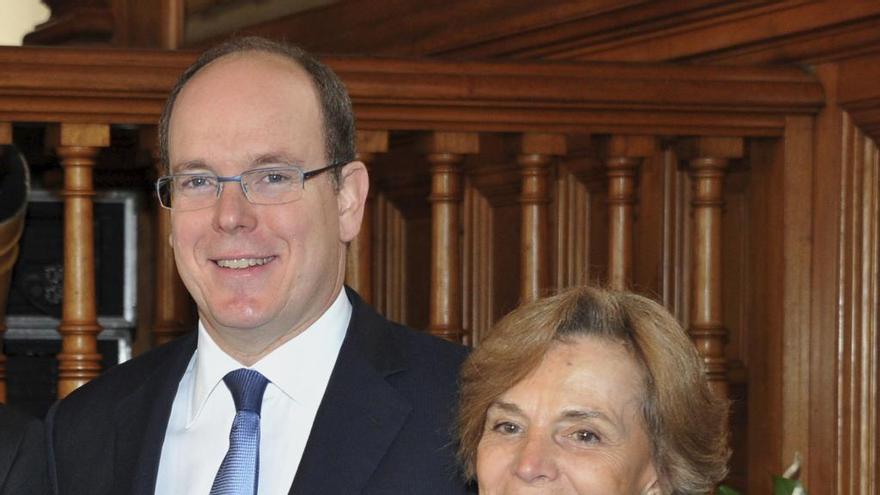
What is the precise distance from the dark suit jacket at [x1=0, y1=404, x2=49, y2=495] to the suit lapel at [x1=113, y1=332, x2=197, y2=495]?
0.13 meters

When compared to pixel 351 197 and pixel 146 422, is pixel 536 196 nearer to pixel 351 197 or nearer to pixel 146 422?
pixel 351 197

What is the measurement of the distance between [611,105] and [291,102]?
102cm

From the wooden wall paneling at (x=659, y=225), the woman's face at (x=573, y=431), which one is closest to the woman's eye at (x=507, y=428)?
the woman's face at (x=573, y=431)

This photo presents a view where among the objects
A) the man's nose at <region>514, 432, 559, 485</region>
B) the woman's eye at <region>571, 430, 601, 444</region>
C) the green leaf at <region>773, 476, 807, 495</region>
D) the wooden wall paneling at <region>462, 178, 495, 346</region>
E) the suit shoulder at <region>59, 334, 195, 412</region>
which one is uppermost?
the wooden wall paneling at <region>462, 178, 495, 346</region>

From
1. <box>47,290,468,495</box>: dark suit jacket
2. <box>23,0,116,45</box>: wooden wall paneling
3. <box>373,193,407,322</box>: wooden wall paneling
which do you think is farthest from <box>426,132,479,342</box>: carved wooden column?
<box>23,0,116,45</box>: wooden wall paneling

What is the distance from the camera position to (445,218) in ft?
11.0

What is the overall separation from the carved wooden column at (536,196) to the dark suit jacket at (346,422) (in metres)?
0.70

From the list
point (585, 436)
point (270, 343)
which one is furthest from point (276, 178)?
point (585, 436)

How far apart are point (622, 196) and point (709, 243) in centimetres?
21

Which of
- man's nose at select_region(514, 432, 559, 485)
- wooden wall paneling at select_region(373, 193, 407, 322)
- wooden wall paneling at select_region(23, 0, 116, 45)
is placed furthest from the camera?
wooden wall paneling at select_region(23, 0, 116, 45)

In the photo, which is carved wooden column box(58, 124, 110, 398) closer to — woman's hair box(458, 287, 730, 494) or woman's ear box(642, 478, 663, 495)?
woman's hair box(458, 287, 730, 494)

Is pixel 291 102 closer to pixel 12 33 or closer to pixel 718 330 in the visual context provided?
pixel 718 330

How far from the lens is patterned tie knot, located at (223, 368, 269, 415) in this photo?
259 centimetres

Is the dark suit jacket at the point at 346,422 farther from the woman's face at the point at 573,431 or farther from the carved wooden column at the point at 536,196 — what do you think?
the carved wooden column at the point at 536,196
